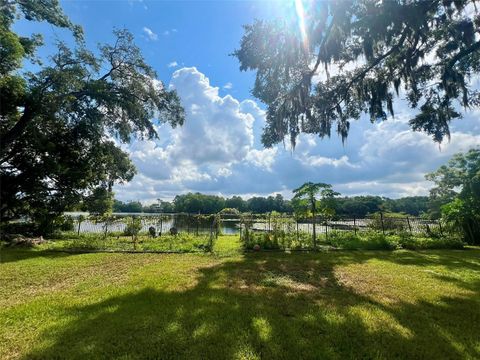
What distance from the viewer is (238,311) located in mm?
4520

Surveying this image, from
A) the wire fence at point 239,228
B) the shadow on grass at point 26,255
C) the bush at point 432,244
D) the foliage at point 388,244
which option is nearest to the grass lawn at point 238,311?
the shadow on grass at point 26,255

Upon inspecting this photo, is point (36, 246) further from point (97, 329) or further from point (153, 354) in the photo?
point (153, 354)

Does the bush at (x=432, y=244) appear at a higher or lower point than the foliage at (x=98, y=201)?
lower

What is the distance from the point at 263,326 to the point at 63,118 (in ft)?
51.3

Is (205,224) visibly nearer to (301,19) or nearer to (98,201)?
(98,201)

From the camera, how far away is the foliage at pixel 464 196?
15.9 meters

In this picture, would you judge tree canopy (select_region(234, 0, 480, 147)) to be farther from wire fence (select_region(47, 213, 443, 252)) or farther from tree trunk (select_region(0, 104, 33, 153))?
tree trunk (select_region(0, 104, 33, 153))

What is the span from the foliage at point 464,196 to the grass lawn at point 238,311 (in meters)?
9.63

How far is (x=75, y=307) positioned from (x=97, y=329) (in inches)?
48.0

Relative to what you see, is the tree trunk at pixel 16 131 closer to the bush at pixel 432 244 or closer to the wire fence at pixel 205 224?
the wire fence at pixel 205 224

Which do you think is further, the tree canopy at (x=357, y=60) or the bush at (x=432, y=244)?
the bush at (x=432, y=244)

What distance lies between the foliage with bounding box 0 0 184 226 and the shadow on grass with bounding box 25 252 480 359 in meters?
12.1

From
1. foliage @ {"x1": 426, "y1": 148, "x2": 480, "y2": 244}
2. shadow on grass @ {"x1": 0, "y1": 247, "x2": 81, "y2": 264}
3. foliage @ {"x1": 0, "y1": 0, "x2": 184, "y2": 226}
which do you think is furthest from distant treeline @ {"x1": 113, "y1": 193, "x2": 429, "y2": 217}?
shadow on grass @ {"x1": 0, "y1": 247, "x2": 81, "y2": 264}

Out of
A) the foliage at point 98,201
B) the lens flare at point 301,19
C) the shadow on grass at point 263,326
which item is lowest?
the shadow on grass at point 263,326
